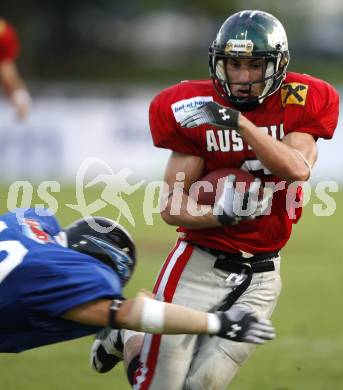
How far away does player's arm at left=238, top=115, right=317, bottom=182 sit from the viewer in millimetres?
4082

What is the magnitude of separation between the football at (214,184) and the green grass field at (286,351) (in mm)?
1358

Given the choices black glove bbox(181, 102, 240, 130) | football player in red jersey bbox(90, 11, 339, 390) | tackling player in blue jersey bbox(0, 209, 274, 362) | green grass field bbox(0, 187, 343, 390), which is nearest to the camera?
tackling player in blue jersey bbox(0, 209, 274, 362)

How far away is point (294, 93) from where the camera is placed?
14.6ft

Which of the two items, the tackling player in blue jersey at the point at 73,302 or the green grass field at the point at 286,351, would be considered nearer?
the tackling player in blue jersey at the point at 73,302

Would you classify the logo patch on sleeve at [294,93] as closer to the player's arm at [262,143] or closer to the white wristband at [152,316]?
the player's arm at [262,143]

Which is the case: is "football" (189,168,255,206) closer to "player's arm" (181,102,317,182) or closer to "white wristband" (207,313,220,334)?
"player's arm" (181,102,317,182)

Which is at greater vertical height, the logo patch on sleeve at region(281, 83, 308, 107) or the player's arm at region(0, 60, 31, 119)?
the logo patch on sleeve at region(281, 83, 308, 107)

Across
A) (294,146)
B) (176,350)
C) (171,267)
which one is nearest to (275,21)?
(294,146)

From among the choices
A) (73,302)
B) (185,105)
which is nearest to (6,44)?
(185,105)

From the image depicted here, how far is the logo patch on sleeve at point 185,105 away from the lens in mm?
4366

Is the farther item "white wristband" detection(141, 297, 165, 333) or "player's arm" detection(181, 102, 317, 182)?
"player's arm" detection(181, 102, 317, 182)

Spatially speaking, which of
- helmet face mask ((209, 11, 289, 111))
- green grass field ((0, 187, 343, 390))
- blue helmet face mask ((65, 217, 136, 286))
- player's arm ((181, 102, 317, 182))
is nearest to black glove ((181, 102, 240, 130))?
player's arm ((181, 102, 317, 182))

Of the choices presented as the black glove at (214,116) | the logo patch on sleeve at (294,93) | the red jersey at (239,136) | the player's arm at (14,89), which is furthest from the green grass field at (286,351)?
the player's arm at (14,89)

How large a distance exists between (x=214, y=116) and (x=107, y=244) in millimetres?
701
